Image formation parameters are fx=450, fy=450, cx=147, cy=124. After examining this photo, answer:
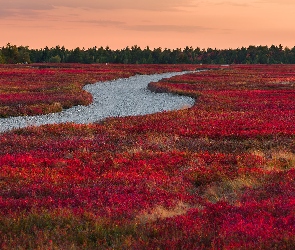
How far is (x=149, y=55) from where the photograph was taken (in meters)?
164

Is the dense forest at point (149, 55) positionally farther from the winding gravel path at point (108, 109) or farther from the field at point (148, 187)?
the field at point (148, 187)

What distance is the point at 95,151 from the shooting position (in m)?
17.5

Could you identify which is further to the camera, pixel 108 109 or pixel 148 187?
pixel 108 109

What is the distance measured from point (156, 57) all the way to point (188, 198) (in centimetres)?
16014

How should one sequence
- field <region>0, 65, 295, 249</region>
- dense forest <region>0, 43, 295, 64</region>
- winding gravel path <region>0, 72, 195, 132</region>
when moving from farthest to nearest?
1. dense forest <region>0, 43, 295, 64</region>
2. winding gravel path <region>0, 72, 195, 132</region>
3. field <region>0, 65, 295, 249</region>

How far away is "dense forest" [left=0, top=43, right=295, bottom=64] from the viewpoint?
152 metres

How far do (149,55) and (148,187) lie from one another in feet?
507

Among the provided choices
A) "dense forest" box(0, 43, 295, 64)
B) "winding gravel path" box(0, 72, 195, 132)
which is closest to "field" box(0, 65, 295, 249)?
"winding gravel path" box(0, 72, 195, 132)

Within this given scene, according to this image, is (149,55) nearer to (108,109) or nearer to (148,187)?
(108,109)

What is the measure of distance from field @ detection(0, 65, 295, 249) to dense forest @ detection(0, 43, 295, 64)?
119085 mm

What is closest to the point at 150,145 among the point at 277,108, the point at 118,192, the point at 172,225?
the point at 118,192

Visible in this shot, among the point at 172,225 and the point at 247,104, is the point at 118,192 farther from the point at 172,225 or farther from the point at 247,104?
the point at 247,104

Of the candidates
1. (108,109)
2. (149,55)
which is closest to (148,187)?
(108,109)

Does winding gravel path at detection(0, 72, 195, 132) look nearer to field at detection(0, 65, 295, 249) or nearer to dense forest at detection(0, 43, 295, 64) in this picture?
field at detection(0, 65, 295, 249)
